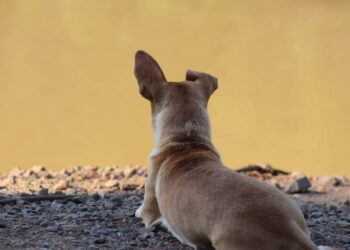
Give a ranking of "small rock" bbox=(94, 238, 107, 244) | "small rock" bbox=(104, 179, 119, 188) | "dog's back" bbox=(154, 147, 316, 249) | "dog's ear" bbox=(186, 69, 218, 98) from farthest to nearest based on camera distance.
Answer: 1. "small rock" bbox=(104, 179, 119, 188)
2. "dog's ear" bbox=(186, 69, 218, 98)
3. "small rock" bbox=(94, 238, 107, 244)
4. "dog's back" bbox=(154, 147, 316, 249)

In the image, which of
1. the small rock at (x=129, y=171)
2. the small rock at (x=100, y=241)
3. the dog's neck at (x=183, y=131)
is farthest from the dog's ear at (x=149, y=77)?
the small rock at (x=129, y=171)

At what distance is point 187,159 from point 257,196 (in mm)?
744

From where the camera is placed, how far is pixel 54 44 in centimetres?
1377

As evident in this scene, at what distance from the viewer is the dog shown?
4062mm

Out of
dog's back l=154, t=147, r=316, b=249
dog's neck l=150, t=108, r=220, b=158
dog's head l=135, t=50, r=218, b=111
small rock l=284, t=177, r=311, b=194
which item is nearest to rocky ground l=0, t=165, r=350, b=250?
small rock l=284, t=177, r=311, b=194

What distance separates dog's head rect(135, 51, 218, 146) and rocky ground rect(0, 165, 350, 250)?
628mm

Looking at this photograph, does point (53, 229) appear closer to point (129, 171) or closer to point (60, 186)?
point (60, 186)

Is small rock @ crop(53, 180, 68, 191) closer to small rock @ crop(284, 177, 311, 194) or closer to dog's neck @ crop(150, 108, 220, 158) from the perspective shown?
small rock @ crop(284, 177, 311, 194)

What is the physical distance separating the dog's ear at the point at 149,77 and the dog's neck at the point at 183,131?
15 centimetres

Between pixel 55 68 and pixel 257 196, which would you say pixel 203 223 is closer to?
pixel 257 196

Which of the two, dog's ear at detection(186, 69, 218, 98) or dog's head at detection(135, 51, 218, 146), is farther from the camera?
dog's ear at detection(186, 69, 218, 98)

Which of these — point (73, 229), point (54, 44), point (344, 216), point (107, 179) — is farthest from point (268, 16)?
point (73, 229)

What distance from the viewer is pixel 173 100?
5.15 m

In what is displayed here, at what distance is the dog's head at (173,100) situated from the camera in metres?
5.11
